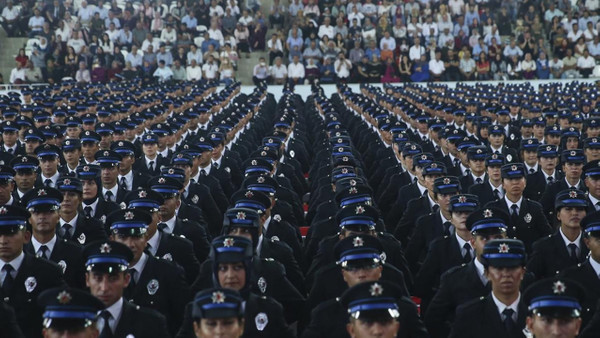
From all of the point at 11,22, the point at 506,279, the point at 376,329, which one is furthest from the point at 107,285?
the point at 11,22

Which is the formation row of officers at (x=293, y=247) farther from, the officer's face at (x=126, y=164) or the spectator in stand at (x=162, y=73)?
the spectator in stand at (x=162, y=73)

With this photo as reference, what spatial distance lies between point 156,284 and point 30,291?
0.78 m

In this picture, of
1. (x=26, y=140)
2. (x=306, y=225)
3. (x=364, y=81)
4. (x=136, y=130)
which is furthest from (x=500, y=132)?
(x=364, y=81)

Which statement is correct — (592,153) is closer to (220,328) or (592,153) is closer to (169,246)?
(169,246)

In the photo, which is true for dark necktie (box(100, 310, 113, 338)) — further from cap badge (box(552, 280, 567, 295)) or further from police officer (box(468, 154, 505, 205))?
police officer (box(468, 154, 505, 205))

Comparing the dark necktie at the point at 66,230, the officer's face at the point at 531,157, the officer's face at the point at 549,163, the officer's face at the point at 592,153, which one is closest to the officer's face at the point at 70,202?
the dark necktie at the point at 66,230

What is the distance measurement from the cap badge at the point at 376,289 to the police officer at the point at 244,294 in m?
0.83

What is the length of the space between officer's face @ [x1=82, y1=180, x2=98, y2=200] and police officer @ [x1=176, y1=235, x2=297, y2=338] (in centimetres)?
325

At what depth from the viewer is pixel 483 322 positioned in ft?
15.0

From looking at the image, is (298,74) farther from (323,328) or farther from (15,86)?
(323,328)

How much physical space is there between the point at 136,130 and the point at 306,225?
526 cm

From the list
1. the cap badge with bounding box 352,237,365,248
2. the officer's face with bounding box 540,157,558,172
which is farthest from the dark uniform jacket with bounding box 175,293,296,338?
the officer's face with bounding box 540,157,558,172

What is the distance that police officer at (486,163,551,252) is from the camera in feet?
23.5

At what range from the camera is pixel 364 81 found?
27.6m
